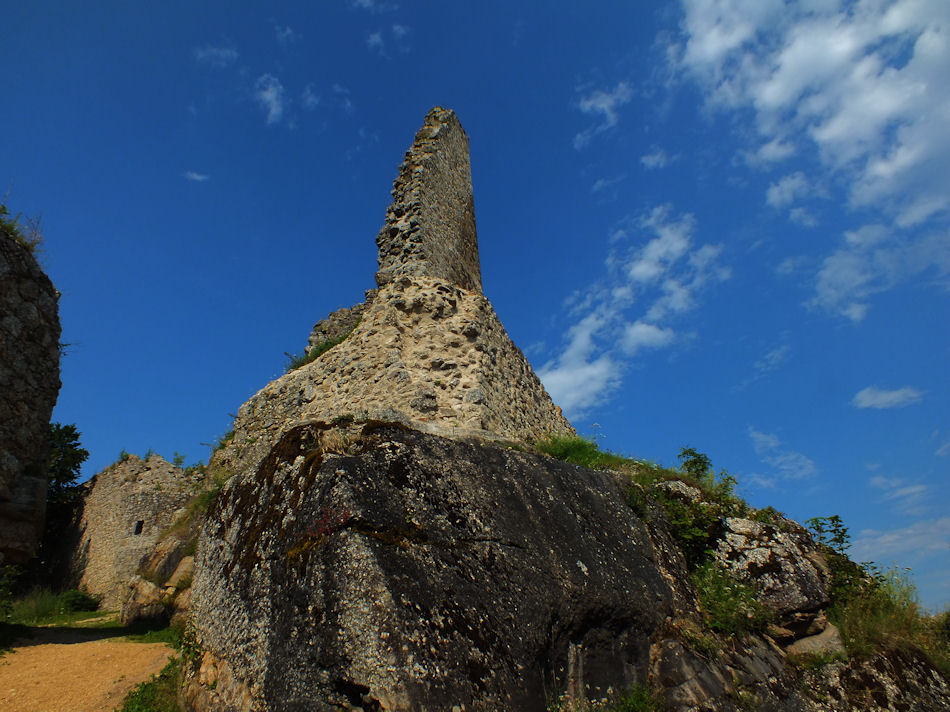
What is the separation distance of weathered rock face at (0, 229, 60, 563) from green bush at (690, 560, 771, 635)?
10.6m

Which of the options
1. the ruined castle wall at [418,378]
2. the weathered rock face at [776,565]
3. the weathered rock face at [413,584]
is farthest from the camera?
the ruined castle wall at [418,378]

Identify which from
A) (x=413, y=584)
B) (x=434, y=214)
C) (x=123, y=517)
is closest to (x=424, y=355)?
(x=434, y=214)

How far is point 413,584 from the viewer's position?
3.78 metres

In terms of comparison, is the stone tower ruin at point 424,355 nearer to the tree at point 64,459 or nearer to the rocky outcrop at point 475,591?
the rocky outcrop at point 475,591

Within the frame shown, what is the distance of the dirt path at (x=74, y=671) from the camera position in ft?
18.5

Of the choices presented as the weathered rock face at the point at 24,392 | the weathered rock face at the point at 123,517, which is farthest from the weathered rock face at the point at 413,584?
the weathered rock face at the point at 123,517

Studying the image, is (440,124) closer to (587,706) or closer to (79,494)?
(587,706)

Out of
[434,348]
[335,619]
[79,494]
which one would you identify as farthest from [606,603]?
[79,494]

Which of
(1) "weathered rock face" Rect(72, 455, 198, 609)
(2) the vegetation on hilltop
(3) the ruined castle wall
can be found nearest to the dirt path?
(3) the ruined castle wall

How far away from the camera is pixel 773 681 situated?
17.0 ft

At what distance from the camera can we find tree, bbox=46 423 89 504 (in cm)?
2092

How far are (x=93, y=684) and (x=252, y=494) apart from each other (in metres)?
3.32

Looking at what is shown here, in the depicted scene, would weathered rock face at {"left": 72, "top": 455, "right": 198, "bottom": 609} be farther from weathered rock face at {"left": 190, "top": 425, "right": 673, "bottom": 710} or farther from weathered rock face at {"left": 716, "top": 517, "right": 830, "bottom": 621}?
weathered rock face at {"left": 716, "top": 517, "right": 830, "bottom": 621}

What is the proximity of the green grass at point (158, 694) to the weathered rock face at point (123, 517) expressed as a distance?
11.6m
